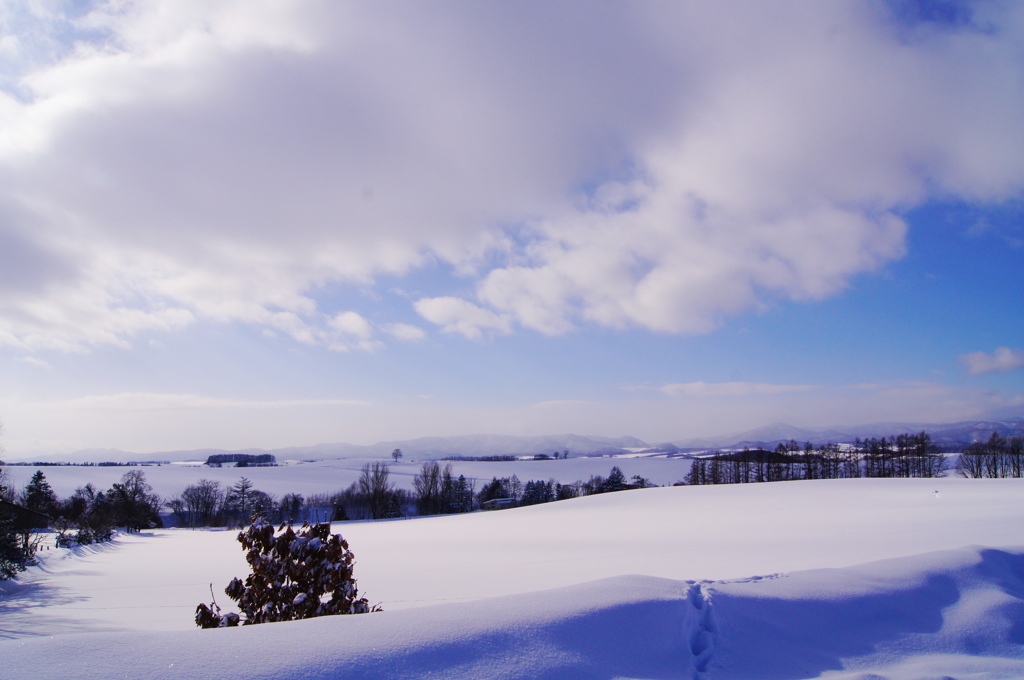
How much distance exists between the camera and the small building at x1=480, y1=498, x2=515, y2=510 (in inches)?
2623

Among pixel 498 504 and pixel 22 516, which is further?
pixel 498 504

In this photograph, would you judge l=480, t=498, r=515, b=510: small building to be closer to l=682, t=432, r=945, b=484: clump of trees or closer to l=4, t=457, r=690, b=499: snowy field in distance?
l=4, t=457, r=690, b=499: snowy field in distance

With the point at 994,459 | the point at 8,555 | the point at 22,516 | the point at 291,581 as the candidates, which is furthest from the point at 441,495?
the point at 291,581

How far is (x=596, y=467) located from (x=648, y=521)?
2656 inches

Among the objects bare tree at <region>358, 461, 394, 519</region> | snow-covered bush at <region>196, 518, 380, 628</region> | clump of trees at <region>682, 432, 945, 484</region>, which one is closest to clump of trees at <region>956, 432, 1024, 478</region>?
clump of trees at <region>682, 432, 945, 484</region>

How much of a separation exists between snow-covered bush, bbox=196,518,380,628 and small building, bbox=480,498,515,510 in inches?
2437

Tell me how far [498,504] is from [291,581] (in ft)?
210

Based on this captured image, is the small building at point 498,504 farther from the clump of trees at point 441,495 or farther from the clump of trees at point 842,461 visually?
the clump of trees at point 842,461

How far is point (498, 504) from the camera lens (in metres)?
67.6

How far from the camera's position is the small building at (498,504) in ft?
219

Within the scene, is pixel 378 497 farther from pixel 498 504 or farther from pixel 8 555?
pixel 8 555

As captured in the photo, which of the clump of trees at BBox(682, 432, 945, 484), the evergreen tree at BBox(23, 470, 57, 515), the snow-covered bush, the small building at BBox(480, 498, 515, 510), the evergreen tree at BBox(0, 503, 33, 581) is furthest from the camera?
the small building at BBox(480, 498, 515, 510)

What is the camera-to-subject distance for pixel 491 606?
387cm

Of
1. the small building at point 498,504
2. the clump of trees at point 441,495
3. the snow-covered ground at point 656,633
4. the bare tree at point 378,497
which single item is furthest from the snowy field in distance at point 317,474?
the snow-covered ground at point 656,633
